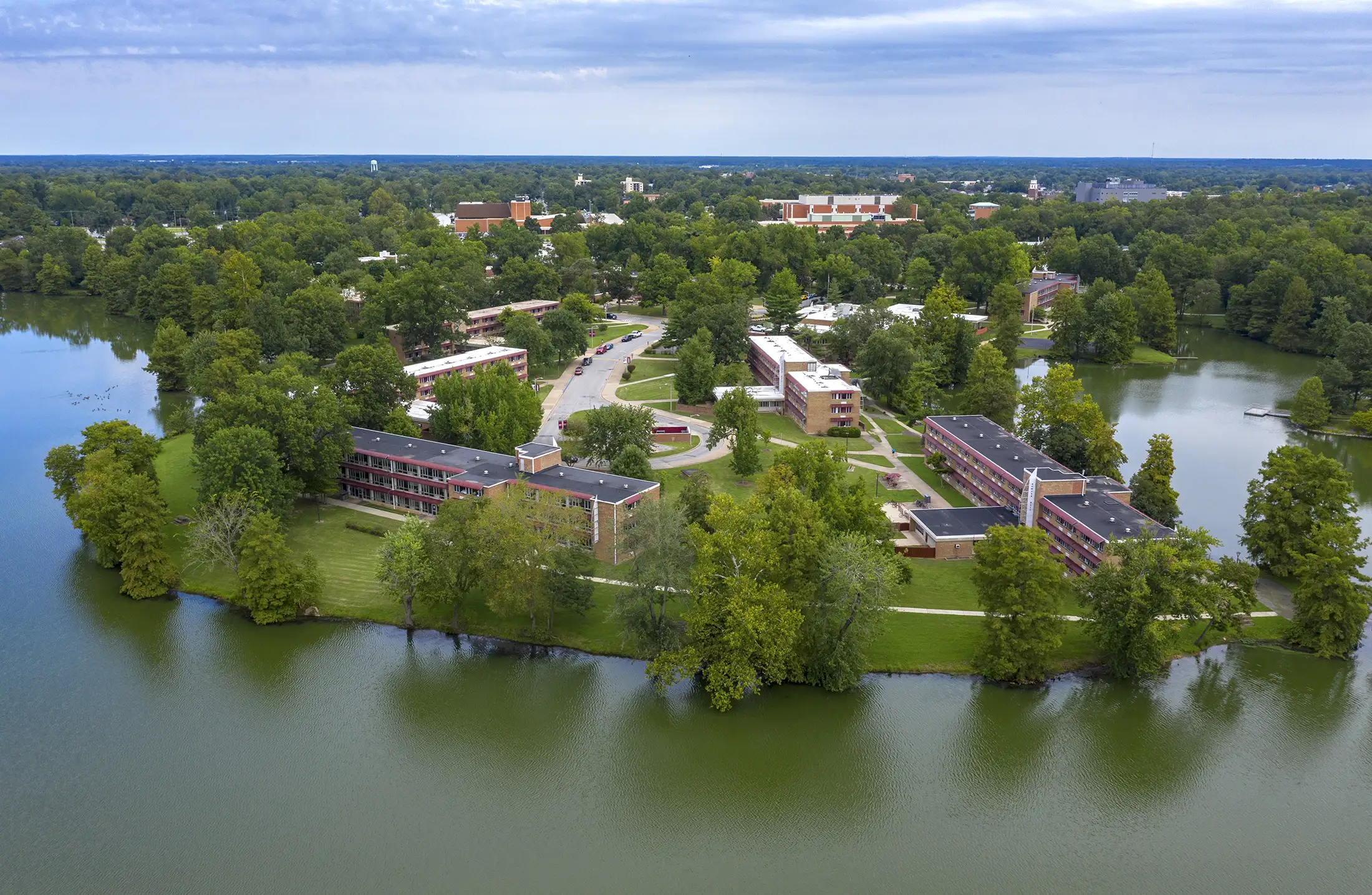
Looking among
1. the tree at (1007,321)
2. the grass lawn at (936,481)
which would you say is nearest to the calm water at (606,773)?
the grass lawn at (936,481)

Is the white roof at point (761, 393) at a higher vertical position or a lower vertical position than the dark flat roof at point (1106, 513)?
lower

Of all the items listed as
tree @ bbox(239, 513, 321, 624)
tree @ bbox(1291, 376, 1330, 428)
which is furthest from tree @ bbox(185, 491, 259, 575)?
tree @ bbox(1291, 376, 1330, 428)

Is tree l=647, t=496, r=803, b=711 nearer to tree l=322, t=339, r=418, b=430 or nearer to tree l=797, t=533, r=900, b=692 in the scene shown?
tree l=797, t=533, r=900, b=692

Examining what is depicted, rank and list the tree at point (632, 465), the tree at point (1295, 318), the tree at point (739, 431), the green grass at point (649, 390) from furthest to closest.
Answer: the tree at point (1295, 318), the green grass at point (649, 390), the tree at point (739, 431), the tree at point (632, 465)

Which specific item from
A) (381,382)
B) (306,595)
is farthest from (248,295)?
(306,595)

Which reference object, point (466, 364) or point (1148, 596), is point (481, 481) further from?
point (466, 364)

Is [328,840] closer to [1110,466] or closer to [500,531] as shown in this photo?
[500,531]

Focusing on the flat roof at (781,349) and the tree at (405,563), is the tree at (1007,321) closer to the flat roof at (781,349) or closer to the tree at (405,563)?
the flat roof at (781,349)

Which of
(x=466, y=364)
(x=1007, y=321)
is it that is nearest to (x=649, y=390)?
(x=466, y=364)
